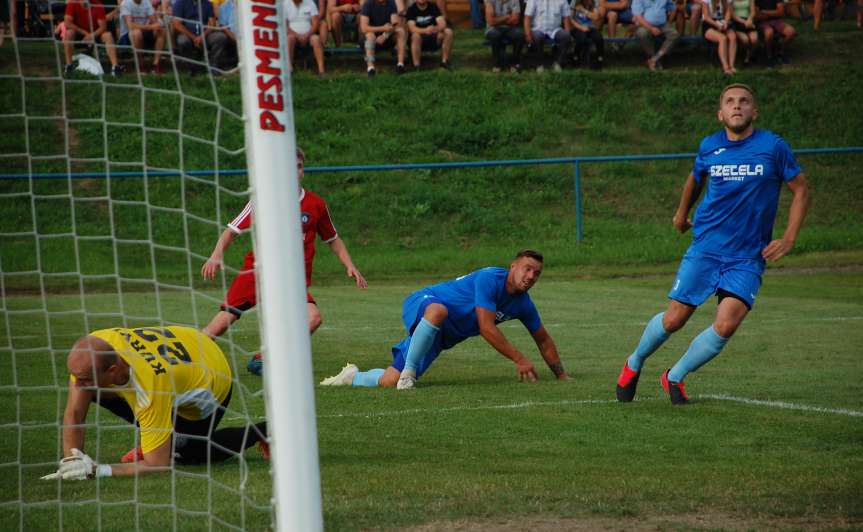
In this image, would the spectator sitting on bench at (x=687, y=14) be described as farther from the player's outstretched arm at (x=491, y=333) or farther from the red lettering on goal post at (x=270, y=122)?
the red lettering on goal post at (x=270, y=122)

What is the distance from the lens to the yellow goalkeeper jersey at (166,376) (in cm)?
693

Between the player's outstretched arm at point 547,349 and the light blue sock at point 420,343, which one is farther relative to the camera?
the player's outstretched arm at point 547,349

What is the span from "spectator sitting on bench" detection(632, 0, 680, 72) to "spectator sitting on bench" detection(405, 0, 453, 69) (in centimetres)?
Result: 417

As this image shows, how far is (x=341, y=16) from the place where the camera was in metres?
27.6

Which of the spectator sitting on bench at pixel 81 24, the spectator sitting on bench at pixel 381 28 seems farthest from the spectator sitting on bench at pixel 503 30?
the spectator sitting on bench at pixel 81 24

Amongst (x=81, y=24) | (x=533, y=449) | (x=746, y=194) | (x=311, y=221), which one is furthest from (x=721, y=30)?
(x=533, y=449)

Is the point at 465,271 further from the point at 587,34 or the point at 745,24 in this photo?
the point at 745,24

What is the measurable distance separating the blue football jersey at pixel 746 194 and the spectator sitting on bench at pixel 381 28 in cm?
1824

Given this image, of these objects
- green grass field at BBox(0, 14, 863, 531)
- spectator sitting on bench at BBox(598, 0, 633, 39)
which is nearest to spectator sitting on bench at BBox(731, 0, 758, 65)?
green grass field at BBox(0, 14, 863, 531)

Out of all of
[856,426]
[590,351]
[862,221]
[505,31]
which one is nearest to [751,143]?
[856,426]

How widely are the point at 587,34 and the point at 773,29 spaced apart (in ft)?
14.5

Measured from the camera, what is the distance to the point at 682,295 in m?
8.92

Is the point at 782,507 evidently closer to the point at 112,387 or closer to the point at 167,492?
the point at 167,492

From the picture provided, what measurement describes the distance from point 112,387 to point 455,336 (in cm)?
423
